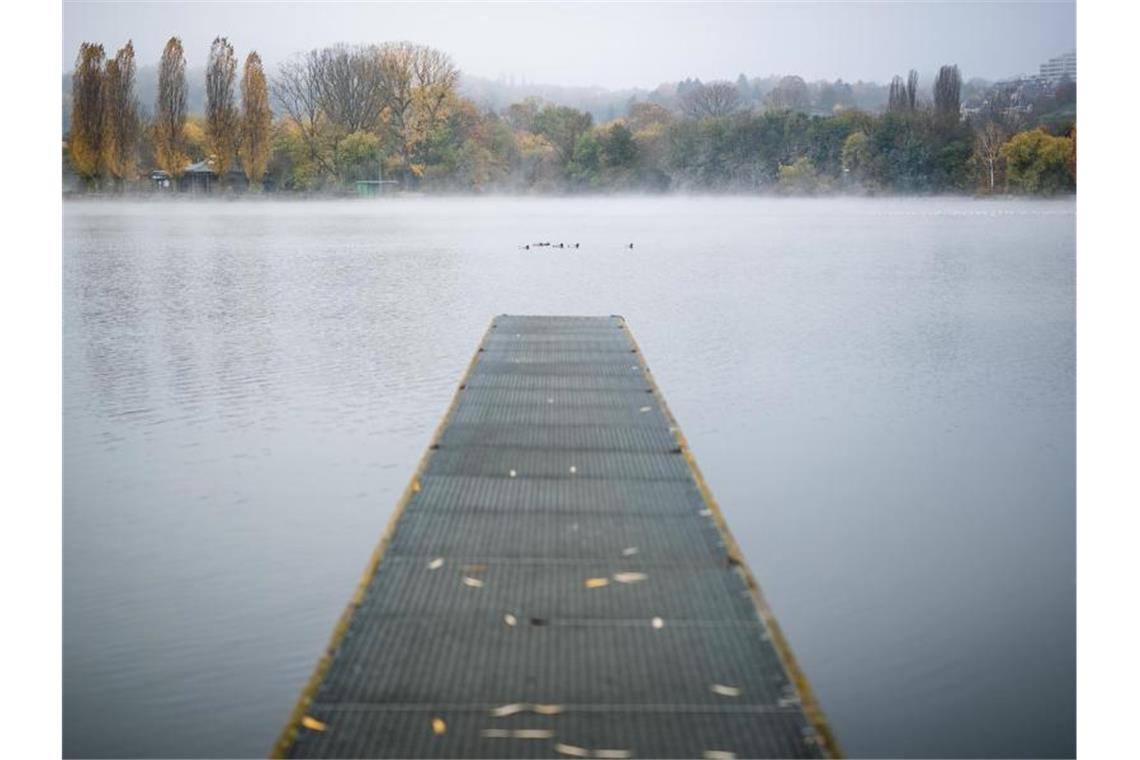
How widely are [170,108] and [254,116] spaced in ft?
7.67

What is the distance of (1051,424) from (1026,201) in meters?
19.8

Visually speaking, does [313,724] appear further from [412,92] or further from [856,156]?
[412,92]

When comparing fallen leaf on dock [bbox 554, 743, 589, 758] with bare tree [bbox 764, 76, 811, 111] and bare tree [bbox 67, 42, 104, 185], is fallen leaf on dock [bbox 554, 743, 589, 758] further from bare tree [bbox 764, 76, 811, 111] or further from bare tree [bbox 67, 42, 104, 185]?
bare tree [bbox 764, 76, 811, 111]

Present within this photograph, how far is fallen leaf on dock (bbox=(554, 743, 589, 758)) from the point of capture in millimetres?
1982

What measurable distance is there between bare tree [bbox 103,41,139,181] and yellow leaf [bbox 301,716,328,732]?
23.2m

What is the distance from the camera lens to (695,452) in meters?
4.73

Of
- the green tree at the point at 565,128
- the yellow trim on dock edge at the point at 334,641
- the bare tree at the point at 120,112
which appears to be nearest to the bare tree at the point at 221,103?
the bare tree at the point at 120,112

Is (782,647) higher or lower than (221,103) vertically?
lower

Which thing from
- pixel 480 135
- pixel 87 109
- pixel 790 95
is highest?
pixel 790 95

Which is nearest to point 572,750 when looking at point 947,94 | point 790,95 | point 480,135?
point 947,94

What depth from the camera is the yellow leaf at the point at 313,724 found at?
205cm

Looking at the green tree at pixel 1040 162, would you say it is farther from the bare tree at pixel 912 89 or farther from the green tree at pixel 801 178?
the green tree at pixel 801 178

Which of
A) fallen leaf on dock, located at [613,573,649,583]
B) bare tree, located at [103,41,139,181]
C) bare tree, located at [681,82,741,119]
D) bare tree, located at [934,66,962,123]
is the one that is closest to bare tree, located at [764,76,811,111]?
bare tree, located at [681,82,741,119]

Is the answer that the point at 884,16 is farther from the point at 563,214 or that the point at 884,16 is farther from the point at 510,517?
the point at 510,517
